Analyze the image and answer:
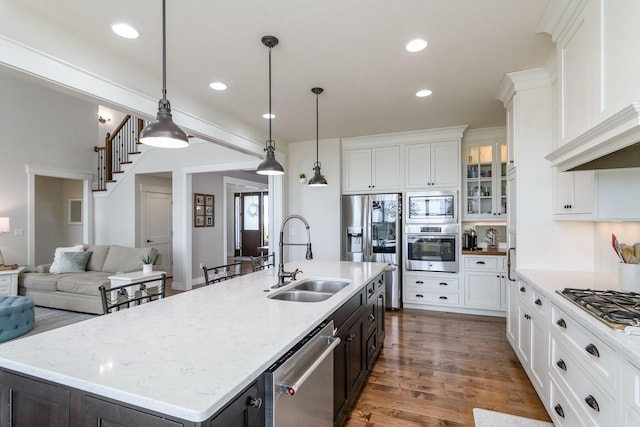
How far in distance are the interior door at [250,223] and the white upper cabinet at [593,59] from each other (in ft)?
31.4

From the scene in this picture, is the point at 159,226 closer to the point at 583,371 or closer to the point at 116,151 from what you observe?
the point at 116,151

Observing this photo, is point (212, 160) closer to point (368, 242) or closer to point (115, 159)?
point (115, 159)

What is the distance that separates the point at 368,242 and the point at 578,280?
2.73 metres

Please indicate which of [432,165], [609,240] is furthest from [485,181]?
[609,240]

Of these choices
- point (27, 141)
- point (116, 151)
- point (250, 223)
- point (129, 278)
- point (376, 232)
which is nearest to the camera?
point (129, 278)

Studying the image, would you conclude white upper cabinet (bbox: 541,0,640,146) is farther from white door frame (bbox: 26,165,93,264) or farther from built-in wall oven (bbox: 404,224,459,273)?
white door frame (bbox: 26,165,93,264)

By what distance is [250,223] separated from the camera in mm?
11102

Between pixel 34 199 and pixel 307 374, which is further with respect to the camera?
pixel 34 199

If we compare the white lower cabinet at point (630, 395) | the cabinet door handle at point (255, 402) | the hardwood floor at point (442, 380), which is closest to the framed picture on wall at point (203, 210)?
the hardwood floor at point (442, 380)

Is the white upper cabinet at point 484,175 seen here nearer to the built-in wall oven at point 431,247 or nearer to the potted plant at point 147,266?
the built-in wall oven at point 431,247

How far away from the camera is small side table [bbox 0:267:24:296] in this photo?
15.9ft

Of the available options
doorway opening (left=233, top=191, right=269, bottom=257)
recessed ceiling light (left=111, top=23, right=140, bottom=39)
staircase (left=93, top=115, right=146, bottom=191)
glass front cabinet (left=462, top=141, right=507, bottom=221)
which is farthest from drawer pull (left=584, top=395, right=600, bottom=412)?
doorway opening (left=233, top=191, right=269, bottom=257)

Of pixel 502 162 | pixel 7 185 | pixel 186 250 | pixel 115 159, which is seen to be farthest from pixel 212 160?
pixel 502 162

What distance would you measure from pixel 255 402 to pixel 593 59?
2.22 meters
